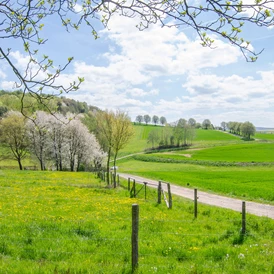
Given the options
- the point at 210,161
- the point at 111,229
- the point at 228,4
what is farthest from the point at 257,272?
the point at 210,161

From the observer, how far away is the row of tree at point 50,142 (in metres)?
61.8

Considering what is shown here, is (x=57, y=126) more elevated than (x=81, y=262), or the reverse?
Result: (x=57, y=126)

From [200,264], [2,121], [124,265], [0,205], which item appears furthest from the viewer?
[2,121]

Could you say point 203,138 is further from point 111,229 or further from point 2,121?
point 111,229

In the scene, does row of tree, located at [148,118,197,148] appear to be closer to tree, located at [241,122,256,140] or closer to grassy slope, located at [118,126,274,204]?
grassy slope, located at [118,126,274,204]

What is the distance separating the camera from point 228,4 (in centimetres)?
442

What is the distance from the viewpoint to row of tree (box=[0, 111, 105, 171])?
61.8 metres

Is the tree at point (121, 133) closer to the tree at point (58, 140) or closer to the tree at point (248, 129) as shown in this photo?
the tree at point (58, 140)

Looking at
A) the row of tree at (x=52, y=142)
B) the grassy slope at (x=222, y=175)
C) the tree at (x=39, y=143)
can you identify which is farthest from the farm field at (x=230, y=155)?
the tree at (x=39, y=143)

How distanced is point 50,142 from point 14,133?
301 inches

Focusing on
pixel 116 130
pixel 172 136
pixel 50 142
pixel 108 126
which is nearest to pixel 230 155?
pixel 172 136

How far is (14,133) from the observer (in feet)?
203

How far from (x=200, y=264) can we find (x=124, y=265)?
203 cm

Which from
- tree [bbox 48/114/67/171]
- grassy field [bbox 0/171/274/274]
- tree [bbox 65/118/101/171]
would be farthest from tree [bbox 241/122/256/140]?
grassy field [bbox 0/171/274/274]
